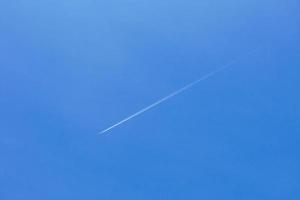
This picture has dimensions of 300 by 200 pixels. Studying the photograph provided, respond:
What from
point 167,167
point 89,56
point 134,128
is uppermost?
point 89,56

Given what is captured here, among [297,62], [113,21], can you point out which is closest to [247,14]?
Result: [297,62]

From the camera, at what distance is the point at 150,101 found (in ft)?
6.70

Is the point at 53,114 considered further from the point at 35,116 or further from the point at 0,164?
the point at 0,164

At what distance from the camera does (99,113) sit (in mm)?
2047

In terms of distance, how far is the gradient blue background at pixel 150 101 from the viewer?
6.66 ft

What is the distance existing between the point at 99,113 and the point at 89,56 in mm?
241

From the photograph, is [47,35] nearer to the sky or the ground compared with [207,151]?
nearer to the sky

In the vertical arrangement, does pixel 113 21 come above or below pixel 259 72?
above

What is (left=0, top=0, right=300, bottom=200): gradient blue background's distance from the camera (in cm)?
203

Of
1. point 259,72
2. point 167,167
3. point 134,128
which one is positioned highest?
point 259,72

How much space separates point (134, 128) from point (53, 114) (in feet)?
1.11

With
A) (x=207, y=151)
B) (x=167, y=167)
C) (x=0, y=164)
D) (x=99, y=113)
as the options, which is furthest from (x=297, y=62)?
(x=0, y=164)

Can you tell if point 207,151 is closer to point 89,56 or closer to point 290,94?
point 290,94

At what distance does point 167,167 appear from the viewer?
6.72 feet
